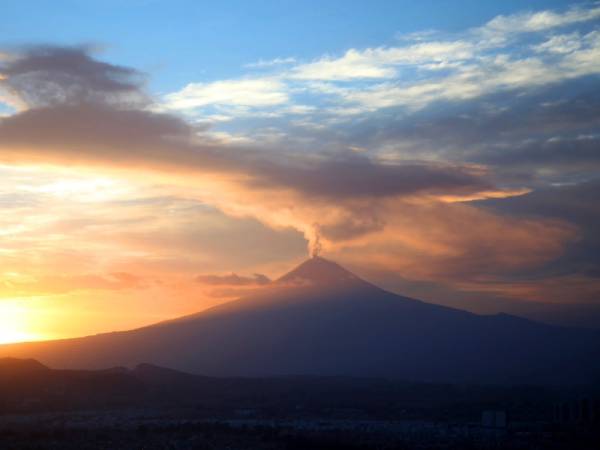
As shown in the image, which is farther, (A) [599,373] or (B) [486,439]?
(A) [599,373]

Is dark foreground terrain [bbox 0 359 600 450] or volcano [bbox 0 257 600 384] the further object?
volcano [bbox 0 257 600 384]

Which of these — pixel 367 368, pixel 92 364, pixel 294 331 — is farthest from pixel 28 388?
pixel 294 331

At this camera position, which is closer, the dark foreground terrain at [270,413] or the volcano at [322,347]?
the dark foreground terrain at [270,413]

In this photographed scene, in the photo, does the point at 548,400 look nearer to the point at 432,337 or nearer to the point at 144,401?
the point at 144,401

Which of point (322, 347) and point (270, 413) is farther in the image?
point (322, 347)
